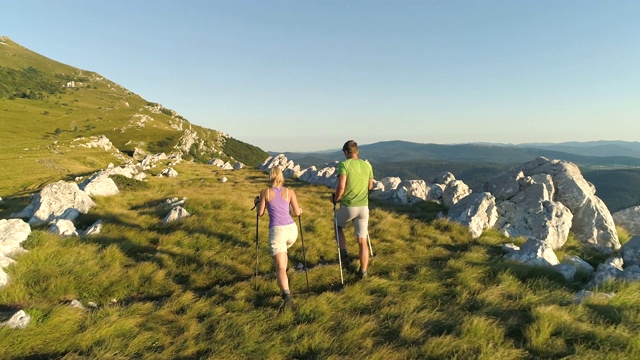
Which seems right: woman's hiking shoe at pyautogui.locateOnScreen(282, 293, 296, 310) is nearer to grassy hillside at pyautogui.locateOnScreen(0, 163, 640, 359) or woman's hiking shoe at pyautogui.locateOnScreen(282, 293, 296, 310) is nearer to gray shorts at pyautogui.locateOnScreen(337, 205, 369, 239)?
grassy hillside at pyautogui.locateOnScreen(0, 163, 640, 359)

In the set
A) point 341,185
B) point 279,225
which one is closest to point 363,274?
point 341,185

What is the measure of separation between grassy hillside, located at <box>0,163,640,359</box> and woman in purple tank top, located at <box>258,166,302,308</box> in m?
0.59

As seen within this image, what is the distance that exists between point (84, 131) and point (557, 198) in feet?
602

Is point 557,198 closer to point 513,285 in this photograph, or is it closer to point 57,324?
point 513,285

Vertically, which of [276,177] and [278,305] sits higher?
[276,177]

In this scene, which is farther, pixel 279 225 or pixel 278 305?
pixel 279 225

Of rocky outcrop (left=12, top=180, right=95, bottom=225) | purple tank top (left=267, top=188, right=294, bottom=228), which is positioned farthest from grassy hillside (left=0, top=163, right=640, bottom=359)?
rocky outcrop (left=12, top=180, right=95, bottom=225)

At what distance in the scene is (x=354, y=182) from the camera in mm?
8766

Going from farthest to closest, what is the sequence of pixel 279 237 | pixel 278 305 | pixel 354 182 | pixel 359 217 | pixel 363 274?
pixel 359 217 < pixel 354 182 < pixel 363 274 < pixel 279 237 < pixel 278 305

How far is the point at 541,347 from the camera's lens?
204 inches

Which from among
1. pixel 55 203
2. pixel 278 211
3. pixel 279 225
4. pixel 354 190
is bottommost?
pixel 55 203

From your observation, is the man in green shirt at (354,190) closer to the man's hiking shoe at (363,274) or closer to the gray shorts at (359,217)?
the gray shorts at (359,217)

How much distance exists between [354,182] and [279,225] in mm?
2636

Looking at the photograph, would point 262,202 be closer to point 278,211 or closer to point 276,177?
point 278,211
